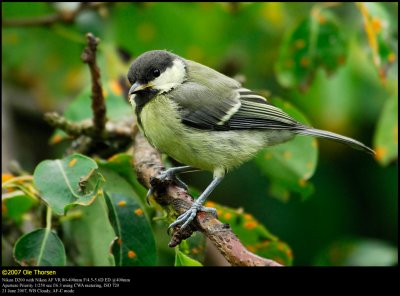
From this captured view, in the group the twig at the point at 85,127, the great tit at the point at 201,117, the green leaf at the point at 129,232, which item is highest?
the great tit at the point at 201,117

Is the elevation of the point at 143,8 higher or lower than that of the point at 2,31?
higher

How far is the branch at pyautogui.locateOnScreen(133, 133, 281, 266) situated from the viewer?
180 centimetres

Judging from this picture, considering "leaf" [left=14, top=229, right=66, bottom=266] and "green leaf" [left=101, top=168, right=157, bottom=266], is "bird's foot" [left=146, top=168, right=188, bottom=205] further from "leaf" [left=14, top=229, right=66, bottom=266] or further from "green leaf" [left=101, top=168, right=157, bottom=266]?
"leaf" [left=14, top=229, right=66, bottom=266]

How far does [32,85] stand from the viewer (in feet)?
13.4

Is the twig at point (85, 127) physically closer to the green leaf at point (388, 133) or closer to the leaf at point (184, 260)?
the leaf at point (184, 260)

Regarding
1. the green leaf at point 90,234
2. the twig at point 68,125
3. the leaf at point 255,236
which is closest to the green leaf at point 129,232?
the green leaf at point 90,234

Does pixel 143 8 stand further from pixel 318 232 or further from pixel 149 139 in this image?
pixel 318 232

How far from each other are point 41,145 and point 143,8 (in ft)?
4.05

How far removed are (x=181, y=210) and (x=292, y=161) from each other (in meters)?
0.87

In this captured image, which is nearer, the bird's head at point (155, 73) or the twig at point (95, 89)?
the twig at point (95, 89)

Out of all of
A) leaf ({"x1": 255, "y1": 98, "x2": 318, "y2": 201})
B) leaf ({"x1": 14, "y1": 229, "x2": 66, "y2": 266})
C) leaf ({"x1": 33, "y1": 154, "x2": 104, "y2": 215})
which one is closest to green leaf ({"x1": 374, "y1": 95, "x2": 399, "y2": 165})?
leaf ({"x1": 255, "y1": 98, "x2": 318, "y2": 201})

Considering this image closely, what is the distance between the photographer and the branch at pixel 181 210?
1803 millimetres

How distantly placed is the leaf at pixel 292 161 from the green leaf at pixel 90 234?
816mm
